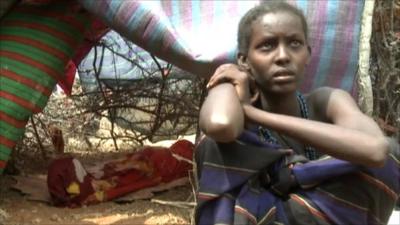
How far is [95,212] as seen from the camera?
3.57 meters

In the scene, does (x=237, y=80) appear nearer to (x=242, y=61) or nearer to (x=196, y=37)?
(x=242, y=61)

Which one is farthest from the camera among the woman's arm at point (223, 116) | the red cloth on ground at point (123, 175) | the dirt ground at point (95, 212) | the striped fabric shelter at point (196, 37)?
the red cloth on ground at point (123, 175)

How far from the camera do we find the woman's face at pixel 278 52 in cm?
197

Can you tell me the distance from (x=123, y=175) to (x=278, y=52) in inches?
86.2

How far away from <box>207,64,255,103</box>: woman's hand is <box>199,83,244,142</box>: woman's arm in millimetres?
29

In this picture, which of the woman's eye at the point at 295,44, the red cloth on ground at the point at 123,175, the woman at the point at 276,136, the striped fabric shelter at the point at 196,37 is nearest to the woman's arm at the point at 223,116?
the woman at the point at 276,136

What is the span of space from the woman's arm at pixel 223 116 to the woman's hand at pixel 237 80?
3 centimetres

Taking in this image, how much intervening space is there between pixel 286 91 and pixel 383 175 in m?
0.36

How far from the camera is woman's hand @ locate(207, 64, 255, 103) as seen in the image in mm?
1969

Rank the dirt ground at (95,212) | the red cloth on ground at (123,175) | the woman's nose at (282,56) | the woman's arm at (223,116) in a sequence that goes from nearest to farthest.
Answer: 1. the woman's arm at (223,116)
2. the woman's nose at (282,56)
3. the dirt ground at (95,212)
4. the red cloth on ground at (123,175)

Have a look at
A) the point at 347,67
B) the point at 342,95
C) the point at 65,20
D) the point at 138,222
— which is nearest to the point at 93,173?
the point at 138,222

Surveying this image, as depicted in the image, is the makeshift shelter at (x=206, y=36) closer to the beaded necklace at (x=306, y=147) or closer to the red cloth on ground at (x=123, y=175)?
the beaded necklace at (x=306, y=147)

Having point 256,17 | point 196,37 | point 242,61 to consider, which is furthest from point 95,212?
point 256,17

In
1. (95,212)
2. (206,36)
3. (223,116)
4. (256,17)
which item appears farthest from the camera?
(95,212)
